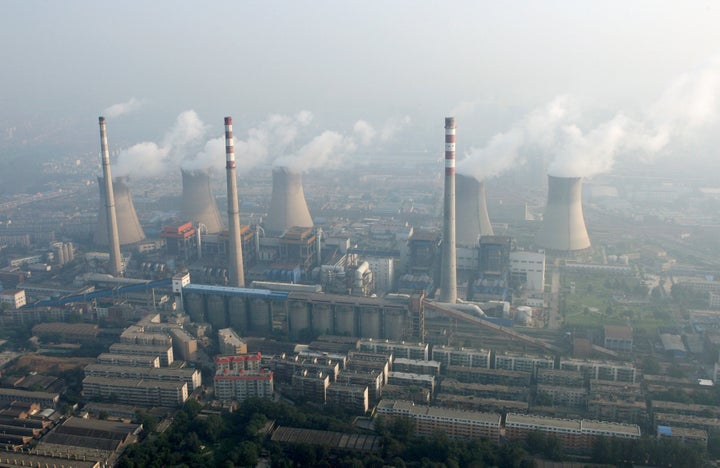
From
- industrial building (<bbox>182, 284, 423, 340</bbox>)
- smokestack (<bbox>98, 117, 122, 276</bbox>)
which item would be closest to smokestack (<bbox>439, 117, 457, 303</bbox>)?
industrial building (<bbox>182, 284, 423, 340</bbox>)

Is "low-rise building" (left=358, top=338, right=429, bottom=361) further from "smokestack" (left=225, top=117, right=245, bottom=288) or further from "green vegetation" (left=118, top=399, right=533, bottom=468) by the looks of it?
"smokestack" (left=225, top=117, right=245, bottom=288)

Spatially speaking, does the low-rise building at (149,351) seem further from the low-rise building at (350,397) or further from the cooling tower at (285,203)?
the cooling tower at (285,203)

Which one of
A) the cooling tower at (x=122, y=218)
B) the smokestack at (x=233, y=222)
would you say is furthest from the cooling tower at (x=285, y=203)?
the cooling tower at (x=122, y=218)

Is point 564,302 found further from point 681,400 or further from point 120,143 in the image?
point 120,143

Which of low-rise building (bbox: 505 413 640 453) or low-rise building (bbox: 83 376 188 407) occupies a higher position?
low-rise building (bbox: 83 376 188 407)

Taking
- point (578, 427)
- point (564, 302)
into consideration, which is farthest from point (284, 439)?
point (564, 302)

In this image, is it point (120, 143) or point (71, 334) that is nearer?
point (71, 334)

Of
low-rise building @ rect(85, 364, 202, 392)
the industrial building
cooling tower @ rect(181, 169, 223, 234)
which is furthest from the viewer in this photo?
cooling tower @ rect(181, 169, 223, 234)
